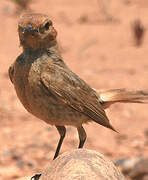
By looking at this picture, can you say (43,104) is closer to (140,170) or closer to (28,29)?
(28,29)

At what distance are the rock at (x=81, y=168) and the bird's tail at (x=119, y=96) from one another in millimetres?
1499

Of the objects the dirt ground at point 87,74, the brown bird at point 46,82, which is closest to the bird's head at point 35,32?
the brown bird at point 46,82

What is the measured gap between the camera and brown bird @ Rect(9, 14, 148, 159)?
17.5ft

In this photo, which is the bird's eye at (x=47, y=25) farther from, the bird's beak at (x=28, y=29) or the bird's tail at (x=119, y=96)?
the bird's tail at (x=119, y=96)

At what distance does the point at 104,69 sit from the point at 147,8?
8195 millimetres

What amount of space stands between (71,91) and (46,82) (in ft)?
1.31

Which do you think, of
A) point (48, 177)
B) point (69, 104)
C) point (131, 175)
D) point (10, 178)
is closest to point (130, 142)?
point (131, 175)

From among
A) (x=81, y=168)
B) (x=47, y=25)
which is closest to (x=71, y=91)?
(x=47, y=25)

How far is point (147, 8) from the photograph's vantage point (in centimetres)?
2042

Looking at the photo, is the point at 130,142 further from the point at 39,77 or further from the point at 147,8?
the point at 147,8

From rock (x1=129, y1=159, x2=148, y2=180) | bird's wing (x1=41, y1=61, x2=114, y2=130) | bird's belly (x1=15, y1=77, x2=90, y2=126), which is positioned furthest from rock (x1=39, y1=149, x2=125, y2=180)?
rock (x1=129, y1=159, x2=148, y2=180)

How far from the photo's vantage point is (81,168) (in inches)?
176

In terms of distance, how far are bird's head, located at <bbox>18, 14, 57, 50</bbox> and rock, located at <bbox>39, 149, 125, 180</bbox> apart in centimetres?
129

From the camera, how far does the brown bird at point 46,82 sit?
5.33 m
